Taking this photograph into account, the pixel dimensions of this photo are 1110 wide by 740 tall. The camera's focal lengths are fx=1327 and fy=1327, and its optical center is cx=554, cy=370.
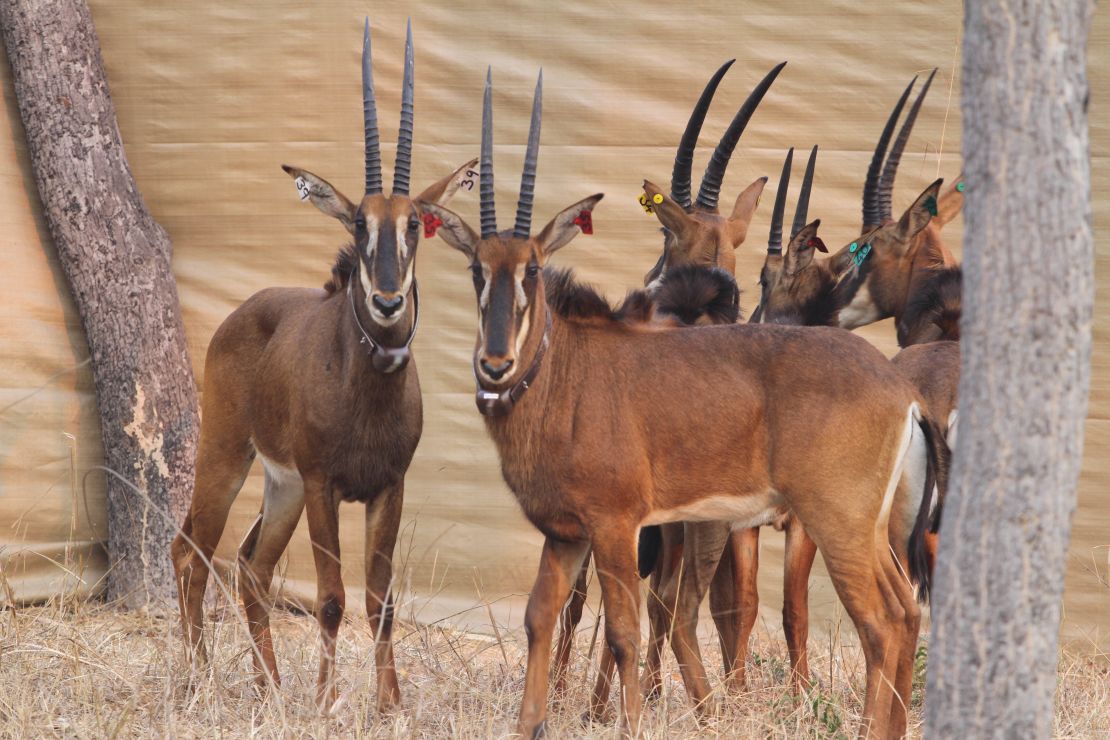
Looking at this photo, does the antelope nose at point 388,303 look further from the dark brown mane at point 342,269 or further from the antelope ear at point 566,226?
the dark brown mane at point 342,269

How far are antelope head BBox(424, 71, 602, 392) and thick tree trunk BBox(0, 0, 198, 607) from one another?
2834 millimetres

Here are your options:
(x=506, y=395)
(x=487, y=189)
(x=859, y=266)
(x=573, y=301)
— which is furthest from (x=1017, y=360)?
(x=859, y=266)

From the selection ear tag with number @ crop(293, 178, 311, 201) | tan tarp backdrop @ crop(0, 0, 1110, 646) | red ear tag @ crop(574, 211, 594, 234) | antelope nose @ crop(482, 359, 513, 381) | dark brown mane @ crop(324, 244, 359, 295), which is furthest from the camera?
tan tarp backdrop @ crop(0, 0, 1110, 646)

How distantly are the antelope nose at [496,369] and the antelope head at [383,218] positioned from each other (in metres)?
0.55

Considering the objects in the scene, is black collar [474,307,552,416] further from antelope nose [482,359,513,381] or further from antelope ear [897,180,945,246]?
antelope ear [897,180,945,246]

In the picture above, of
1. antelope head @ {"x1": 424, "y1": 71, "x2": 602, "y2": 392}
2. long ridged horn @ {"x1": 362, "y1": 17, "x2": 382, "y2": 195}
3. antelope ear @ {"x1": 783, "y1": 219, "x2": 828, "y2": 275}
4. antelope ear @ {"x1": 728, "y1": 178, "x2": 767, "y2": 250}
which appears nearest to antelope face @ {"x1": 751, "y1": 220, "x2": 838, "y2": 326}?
antelope ear @ {"x1": 783, "y1": 219, "x2": 828, "y2": 275}

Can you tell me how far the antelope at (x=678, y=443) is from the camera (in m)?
4.71

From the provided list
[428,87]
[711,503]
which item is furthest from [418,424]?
[428,87]

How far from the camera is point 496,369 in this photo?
4.65 m

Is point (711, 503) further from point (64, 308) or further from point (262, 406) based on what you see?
point (64, 308)

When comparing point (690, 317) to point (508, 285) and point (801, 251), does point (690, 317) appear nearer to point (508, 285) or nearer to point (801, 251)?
point (801, 251)

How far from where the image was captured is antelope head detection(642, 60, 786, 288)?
6.31 m

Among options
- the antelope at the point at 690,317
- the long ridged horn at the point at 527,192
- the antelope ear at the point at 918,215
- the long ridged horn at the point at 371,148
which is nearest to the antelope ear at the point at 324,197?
the long ridged horn at the point at 371,148

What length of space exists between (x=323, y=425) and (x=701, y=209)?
2352 millimetres
